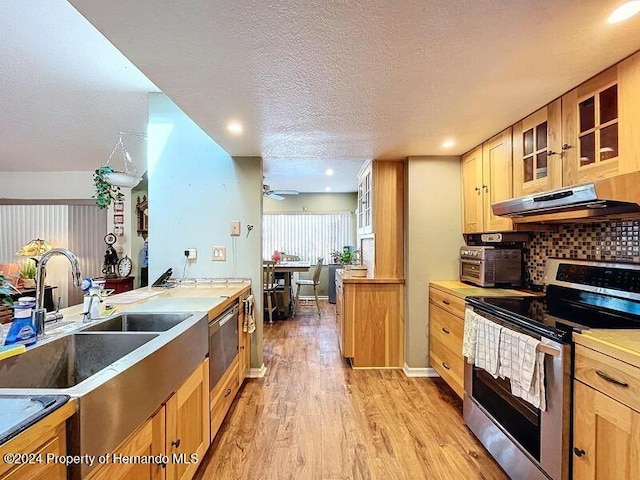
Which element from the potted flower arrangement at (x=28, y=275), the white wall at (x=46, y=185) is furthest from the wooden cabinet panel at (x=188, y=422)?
the white wall at (x=46, y=185)

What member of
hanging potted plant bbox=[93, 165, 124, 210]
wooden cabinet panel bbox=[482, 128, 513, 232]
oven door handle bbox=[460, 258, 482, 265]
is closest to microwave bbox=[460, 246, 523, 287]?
oven door handle bbox=[460, 258, 482, 265]

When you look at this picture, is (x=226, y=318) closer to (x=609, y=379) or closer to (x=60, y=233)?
(x=609, y=379)

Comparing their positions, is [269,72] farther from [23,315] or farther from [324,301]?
[324,301]

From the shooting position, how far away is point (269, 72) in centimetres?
154

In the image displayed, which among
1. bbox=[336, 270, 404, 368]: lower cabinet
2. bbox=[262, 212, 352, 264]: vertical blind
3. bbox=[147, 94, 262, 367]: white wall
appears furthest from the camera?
bbox=[262, 212, 352, 264]: vertical blind

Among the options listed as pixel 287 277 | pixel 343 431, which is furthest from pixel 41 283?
pixel 287 277

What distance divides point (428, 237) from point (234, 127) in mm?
1953

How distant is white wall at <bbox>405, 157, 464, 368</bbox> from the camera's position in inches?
120

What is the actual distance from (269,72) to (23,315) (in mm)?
1397

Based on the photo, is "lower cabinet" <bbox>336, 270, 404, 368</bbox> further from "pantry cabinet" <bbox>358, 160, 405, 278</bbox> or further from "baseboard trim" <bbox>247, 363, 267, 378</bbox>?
"baseboard trim" <bbox>247, 363, 267, 378</bbox>

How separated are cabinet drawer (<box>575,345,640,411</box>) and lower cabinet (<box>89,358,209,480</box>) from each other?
1658mm

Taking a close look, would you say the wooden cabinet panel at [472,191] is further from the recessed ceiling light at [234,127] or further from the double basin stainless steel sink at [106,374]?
the double basin stainless steel sink at [106,374]

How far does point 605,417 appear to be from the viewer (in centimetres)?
120

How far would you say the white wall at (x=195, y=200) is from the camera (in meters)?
2.90
